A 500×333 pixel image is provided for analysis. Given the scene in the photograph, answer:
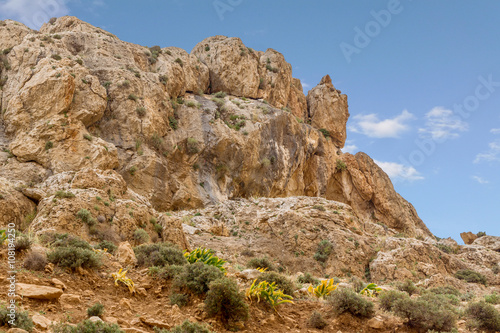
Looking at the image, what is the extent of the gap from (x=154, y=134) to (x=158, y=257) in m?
18.2

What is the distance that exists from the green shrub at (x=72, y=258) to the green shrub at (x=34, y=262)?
365 millimetres

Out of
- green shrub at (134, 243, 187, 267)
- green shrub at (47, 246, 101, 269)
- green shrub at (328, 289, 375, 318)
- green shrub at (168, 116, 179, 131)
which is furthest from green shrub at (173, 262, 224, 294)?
green shrub at (168, 116, 179, 131)

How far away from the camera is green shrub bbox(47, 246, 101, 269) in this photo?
25.4ft

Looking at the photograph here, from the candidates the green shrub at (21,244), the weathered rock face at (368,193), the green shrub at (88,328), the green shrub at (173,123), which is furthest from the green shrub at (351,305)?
the weathered rock face at (368,193)

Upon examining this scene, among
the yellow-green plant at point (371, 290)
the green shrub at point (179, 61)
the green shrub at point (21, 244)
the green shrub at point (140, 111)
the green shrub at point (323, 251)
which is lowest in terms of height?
the green shrub at point (21, 244)

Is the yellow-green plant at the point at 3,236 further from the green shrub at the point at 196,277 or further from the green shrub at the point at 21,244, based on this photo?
the green shrub at the point at 196,277

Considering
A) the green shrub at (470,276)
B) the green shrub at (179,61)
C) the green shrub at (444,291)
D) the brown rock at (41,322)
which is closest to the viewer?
the brown rock at (41,322)

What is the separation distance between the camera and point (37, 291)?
619 cm

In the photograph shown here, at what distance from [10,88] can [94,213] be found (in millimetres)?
14833

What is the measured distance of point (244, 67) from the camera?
1566 inches

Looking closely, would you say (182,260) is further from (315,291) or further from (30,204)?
(30,204)

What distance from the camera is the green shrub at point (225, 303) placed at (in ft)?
22.8

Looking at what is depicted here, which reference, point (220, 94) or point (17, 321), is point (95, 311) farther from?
point (220, 94)

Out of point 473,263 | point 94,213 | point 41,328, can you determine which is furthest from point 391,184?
point 41,328
